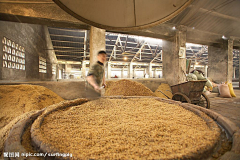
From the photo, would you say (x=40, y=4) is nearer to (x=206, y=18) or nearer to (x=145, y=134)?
(x=145, y=134)

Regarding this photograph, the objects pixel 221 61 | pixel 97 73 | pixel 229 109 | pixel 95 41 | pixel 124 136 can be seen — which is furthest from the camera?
pixel 221 61

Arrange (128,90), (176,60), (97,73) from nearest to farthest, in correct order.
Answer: (97,73) < (128,90) < (176,60)

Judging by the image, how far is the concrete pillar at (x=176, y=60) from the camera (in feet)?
13.9

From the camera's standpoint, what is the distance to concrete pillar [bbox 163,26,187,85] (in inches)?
166

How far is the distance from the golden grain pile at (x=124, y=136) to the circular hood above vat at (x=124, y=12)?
90 cm

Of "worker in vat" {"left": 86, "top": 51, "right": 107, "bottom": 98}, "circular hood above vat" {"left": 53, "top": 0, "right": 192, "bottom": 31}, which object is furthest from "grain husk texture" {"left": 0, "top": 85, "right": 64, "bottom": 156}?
"circular hood above vat" {"left": 53, "top": 0, "right": 192, "bottom": 31}

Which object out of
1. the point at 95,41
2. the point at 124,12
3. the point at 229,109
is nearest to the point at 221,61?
the point at 229,109

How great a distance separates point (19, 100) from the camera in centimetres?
232

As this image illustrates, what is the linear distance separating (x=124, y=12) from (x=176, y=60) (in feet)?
13.2

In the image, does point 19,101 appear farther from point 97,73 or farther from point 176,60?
point 176,60

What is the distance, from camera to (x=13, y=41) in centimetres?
383

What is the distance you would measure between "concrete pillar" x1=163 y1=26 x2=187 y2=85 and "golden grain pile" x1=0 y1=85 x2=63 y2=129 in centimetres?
447

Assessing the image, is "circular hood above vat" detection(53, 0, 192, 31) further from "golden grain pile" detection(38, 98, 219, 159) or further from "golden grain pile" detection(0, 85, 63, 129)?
"golden grain pile" detection(0, 85, 63, 129)

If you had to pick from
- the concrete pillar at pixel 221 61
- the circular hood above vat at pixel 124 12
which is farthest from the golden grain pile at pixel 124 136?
the concrete pillar at pixel 221 61
